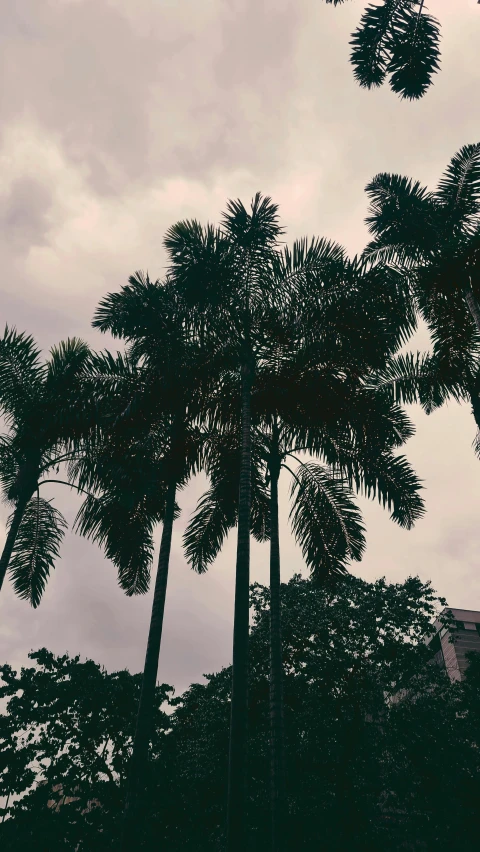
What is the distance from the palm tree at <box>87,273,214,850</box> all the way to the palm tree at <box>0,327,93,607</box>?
0.78 m

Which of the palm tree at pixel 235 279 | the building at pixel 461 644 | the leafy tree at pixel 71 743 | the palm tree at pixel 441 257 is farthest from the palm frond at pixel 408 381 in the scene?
the building at pixel 461 644

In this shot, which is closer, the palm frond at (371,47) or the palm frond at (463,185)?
the palm frond at (371,47)

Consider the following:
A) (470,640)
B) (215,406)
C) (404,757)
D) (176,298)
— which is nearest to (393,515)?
(215,406)

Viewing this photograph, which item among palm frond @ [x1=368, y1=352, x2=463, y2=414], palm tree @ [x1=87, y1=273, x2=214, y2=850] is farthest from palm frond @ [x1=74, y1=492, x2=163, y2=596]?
palm frond @ [x1=368, y1=352, x2=463, y2=414]

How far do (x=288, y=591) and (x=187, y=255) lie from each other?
14.9 metres

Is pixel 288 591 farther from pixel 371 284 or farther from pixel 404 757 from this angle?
pixel 371 284

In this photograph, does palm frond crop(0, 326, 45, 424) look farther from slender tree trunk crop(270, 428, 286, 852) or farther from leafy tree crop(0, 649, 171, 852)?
leafy tree crop(0, 649, 171, 852)

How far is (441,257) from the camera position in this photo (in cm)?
1150

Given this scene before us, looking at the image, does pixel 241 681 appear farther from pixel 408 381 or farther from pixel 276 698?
pixel 408 381

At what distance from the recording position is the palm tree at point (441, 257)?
11.3m

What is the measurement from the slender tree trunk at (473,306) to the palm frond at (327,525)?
4834 mm

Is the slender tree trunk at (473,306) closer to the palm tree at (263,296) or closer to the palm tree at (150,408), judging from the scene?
the palm tree at (263,296)

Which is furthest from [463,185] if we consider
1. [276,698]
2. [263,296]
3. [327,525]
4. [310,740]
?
[310,740]

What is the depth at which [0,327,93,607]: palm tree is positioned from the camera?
441 inches
